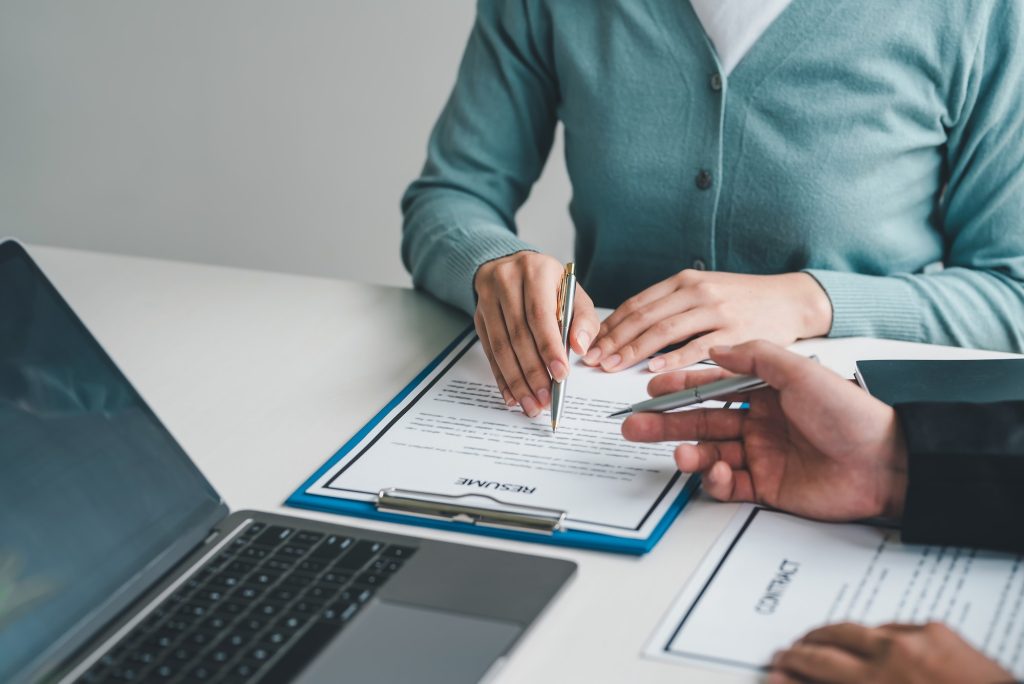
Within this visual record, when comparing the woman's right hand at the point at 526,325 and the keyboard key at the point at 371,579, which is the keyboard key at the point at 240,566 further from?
the woman's right hand at the point at 526,325

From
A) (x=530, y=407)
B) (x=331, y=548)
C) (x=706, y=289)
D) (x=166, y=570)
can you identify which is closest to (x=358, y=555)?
(x=331, y=548)

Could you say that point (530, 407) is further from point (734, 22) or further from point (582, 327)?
point (734, 22)

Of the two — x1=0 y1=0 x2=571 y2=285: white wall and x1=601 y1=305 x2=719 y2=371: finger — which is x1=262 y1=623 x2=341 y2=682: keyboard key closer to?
x1=601 y1=305 x2=719 y2=371: finger

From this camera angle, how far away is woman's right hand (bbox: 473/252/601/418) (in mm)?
971

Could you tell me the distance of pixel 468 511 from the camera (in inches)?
31.6

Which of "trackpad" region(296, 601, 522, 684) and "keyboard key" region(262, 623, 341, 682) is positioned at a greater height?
"trackpad" region(296, 601, 522, 684)

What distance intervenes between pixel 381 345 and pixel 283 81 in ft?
5.57

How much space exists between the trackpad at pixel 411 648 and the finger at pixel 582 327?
38cm

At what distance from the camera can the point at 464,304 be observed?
3.89ft

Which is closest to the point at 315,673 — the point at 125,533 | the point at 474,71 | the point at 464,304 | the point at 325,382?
the point at 125,533

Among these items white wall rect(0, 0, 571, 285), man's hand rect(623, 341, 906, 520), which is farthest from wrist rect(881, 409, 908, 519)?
white wall rect(0, 0, 571, 285)

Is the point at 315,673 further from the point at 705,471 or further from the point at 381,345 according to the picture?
the point at 381,345

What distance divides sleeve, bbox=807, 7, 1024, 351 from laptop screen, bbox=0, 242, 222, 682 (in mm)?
663

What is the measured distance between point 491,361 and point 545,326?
82 millimetres
